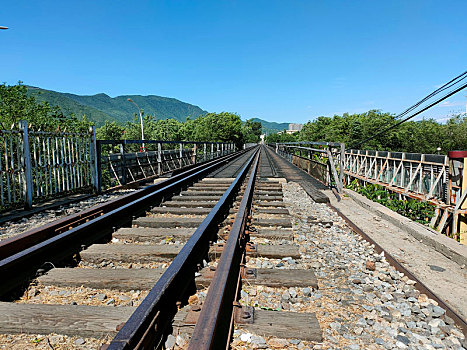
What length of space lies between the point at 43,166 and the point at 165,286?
6.09m

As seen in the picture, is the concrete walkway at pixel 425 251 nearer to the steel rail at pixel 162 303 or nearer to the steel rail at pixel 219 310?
the steel rail at pixel 219 310

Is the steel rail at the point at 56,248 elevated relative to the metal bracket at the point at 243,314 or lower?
elevated

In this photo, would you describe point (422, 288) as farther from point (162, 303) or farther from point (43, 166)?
point (43, 166)

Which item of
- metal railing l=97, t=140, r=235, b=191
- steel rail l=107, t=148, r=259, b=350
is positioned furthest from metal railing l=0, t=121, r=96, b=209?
steel rail l=107, t=148, r=259, b=350

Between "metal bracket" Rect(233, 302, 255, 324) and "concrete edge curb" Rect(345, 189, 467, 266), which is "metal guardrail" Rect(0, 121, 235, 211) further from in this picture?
"concrete edge curb" Rect(345, 189, 467, 266)

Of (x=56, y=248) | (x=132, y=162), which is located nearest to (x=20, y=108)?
(x=132, y=162)

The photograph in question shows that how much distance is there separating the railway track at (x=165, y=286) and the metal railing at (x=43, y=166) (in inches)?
123

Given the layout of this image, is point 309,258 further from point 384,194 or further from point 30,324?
point 384,194

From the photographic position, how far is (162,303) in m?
1.78

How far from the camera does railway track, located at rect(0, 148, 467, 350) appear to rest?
1.69 metres

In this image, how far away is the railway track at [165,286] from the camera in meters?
1.69

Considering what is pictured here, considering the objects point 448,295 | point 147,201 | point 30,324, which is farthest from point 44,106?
point 448,295

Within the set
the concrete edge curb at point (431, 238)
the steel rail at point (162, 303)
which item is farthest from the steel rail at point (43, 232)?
the concrete edge curb at point (431, 238)

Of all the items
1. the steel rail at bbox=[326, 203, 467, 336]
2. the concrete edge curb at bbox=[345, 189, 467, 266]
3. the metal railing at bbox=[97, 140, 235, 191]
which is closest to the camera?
the steel rail at bbox=[326, 203, 467, 336]
